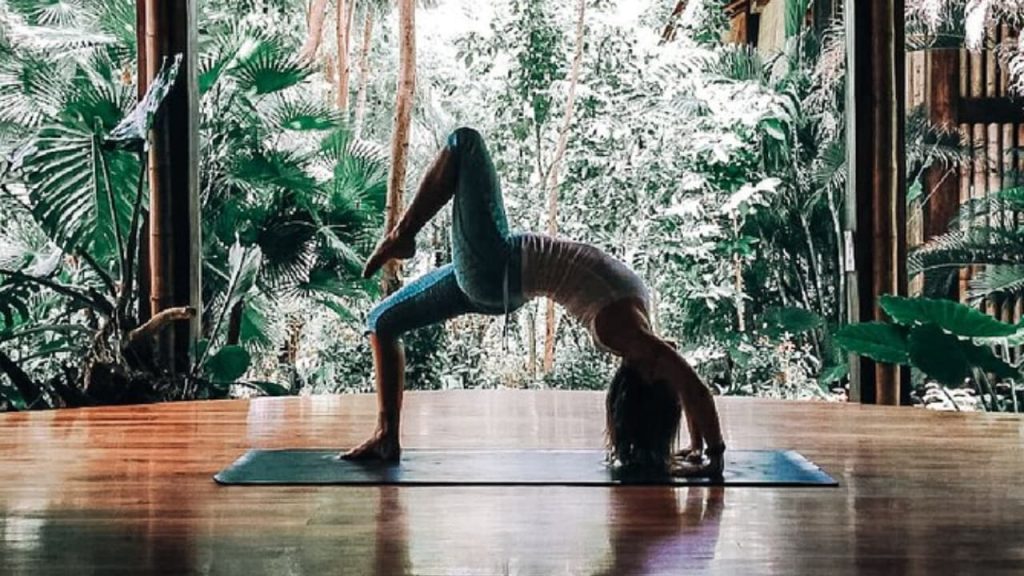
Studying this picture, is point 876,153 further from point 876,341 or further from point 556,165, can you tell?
point 556,165

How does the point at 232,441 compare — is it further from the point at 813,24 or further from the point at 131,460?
the point at 813,24

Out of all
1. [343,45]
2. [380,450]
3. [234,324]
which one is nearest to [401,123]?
[343,45]

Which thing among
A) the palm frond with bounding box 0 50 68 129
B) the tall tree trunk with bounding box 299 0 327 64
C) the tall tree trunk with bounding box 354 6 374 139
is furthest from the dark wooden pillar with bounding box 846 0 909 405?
the palm frond with bounding box 0 50 68 129

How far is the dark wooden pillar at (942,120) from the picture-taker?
5.02m

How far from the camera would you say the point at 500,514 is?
1.42 meters

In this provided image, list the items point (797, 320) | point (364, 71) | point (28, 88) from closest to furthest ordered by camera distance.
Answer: point (797, 320), point (28, 88), point (364, 71)

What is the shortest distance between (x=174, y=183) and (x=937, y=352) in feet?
7.42

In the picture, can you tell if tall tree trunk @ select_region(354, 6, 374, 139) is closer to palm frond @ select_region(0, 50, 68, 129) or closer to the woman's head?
palm frond @ select_region(0, 50, 68, 129)

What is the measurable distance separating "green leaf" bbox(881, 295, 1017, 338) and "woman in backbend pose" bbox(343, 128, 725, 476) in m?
1.79

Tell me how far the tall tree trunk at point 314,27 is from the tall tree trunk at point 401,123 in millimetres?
518

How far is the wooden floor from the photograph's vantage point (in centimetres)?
117

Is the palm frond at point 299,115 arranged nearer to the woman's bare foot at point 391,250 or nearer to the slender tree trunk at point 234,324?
the slender tree trunk at point 234,324

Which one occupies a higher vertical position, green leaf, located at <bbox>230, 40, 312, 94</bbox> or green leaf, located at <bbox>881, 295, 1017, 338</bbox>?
green leaf, located at <bbox>230, 40, 312, 94</bbox>

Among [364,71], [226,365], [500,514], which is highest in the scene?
[364,71]
